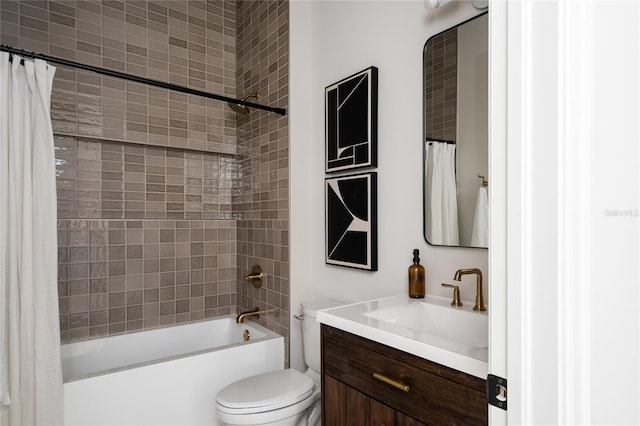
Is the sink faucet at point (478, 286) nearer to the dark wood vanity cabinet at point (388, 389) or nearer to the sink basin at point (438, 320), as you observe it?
the sink basin at point (438, 320)

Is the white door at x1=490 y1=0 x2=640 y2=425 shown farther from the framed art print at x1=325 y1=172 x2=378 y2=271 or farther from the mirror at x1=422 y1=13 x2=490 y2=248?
the framed art print at x1=325 y1=172 x2=378 y2=271

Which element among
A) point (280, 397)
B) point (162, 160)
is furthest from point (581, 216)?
point (162, 160)

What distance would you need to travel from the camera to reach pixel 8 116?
62.1 inches

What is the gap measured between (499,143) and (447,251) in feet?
2.83

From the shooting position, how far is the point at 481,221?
4.61 ft

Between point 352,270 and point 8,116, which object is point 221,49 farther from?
point 352,270

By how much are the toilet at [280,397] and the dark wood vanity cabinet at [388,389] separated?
33 cm

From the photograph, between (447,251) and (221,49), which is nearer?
(447,251)

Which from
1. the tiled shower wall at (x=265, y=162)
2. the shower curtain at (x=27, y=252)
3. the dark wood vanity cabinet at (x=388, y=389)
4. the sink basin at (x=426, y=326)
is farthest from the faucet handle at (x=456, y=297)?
the shower curtain at (x=27, y=252)

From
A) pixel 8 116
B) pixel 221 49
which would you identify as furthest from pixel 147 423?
pixel 221 49

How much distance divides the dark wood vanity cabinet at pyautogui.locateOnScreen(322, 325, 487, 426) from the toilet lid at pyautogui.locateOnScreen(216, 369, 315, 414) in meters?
0.34

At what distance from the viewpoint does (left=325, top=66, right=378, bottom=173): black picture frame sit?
1826mm

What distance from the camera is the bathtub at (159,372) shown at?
1749 mm

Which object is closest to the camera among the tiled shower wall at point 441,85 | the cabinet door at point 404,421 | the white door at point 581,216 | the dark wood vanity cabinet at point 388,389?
the white door at point 581,216
